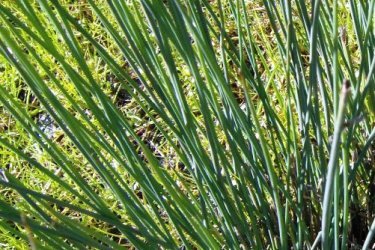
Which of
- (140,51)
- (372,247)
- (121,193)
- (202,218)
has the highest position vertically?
(140,51)

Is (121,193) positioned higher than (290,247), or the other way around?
(121,193)

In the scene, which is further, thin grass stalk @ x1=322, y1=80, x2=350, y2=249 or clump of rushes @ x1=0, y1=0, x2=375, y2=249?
clump of rushes @ x1=0, y1=0, x2=375, y2=249

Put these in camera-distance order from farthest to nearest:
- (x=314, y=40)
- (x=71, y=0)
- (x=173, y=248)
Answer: (x=71, y=0)
(x=173, y=248)
(x=314, y=40)

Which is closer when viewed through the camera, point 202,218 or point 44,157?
point 202,218

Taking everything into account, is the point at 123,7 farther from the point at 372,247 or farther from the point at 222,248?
the point at 372,247

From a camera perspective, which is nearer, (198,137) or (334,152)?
(334,152)

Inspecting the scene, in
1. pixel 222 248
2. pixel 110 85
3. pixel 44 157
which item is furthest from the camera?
pixel 110 85

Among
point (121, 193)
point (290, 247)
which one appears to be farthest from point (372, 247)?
point (121, 193)

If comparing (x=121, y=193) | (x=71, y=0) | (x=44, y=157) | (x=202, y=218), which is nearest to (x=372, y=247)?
(x=202, y=218)

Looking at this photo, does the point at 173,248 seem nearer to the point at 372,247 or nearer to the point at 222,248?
the point at 222,248

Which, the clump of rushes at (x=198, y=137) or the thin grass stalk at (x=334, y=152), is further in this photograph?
the clump of rushes at (x=198, y=137)
